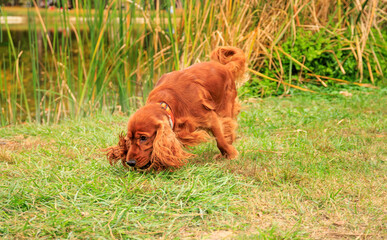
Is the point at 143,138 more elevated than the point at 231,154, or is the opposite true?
the point at 143,138

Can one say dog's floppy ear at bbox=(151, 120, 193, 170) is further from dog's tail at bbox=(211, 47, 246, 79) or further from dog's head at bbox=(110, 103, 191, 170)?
dog's tail at bbox=(211, 47, 246, 79)

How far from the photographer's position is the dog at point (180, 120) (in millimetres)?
2686

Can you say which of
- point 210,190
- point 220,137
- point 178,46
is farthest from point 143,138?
point 178,46

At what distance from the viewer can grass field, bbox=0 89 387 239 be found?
2.14 m

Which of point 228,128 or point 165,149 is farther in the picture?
point 228,128

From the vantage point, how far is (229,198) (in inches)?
97.0

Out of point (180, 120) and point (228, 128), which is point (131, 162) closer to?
point (180, 120)

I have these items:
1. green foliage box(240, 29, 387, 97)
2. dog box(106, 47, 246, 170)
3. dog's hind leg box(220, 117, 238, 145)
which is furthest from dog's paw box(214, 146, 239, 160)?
green foliage box(240, 29, 387, 97)

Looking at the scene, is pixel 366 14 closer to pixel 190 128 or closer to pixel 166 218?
pixel 190 128

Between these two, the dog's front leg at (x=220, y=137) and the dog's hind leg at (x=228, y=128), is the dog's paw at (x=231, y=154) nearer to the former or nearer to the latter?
the dog's front leg at (x=220, y=137)

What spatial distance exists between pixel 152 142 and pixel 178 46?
8.35 feet

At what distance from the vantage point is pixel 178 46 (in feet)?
16.6

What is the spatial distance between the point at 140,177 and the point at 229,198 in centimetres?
60

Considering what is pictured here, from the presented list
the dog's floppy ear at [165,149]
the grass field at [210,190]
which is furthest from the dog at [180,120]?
the grass field at [210,190]
